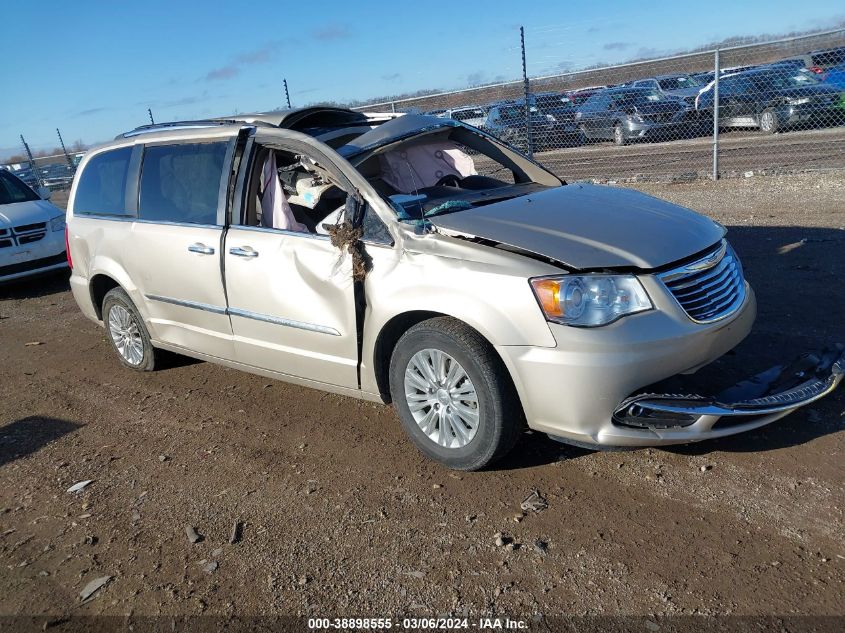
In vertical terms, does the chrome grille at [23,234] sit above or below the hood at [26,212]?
below

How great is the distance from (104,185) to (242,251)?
207 cm

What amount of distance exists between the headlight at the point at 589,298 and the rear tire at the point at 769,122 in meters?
14.4

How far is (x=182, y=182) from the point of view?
5.16 m

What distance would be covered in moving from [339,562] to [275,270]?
73.6 inches

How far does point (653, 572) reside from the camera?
294cm

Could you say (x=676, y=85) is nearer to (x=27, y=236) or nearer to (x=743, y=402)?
(x=27, y=236)

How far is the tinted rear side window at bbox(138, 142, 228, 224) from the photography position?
4.91 m

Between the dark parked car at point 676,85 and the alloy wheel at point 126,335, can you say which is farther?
the dark parked car at point 676,85

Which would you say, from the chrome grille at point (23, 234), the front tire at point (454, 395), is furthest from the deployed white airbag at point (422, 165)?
the chrome grille at point (23, 234)

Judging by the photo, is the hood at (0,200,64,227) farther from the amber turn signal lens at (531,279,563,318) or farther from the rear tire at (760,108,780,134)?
the rear tire at (760,108,780,134)

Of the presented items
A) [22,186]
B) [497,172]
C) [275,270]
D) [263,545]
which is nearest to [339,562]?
[263,545]

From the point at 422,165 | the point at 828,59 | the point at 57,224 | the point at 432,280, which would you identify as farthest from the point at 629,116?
the point at 432,280

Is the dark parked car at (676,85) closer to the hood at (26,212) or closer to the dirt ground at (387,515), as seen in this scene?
the dirt ground at (387,515)

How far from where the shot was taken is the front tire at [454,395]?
3.55m
